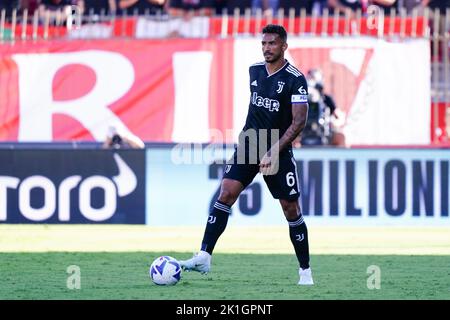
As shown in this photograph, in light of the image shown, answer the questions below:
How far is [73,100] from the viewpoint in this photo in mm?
19594

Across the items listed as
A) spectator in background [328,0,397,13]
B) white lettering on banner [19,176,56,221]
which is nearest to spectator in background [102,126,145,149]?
white lettering on banner [19,176,56,221]

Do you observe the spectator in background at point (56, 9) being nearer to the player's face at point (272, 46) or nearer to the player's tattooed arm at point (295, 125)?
the player's face at point (272, 46)

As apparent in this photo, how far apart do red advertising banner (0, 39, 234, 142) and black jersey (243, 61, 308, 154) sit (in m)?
7.95

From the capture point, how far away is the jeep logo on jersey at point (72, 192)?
18109mm

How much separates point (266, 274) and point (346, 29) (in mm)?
8166

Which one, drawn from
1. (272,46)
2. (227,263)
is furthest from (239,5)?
(272,46)

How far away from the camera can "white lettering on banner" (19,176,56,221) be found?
18.1 meters

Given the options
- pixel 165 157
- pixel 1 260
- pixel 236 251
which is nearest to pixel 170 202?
pixel 165 157

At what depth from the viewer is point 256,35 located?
771 inches

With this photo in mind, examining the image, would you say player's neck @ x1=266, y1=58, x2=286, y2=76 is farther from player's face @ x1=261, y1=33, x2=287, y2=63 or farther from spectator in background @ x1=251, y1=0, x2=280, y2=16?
spectator in background @ x1=251, y1=0, x2=280, y2=16

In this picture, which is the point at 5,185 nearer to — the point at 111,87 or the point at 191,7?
the point at 111,87

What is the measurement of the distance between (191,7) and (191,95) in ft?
6.17
